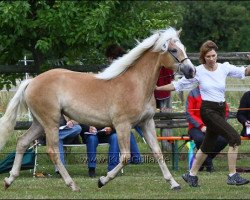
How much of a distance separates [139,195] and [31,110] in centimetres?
208

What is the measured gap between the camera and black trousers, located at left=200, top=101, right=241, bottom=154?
33.3 ft

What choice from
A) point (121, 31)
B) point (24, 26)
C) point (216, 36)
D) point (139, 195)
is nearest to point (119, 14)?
point (121, 31)

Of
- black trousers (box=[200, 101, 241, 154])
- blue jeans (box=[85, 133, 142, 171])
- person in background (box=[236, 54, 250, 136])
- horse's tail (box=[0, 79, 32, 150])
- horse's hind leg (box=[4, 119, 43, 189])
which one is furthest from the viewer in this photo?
person in background (box=[236, 54, 250, 136])

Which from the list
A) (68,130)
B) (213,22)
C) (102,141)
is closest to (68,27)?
(68,130)

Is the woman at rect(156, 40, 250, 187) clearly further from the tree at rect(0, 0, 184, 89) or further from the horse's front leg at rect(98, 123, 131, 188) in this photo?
the tree at rect(0, 0, 184, 89)

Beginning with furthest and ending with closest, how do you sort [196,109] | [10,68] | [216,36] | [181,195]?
[216,36] < [10,68] < [196,109] < [181,195]

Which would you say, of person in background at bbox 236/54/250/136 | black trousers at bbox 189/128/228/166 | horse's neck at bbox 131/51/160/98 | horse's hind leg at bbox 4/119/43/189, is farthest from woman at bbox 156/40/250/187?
person in background at bbox 236/54/250/136

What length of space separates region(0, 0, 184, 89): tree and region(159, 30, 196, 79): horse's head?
124 inches

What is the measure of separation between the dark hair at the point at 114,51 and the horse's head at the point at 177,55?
2680 mm

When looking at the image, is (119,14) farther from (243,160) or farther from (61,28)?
(243,160)

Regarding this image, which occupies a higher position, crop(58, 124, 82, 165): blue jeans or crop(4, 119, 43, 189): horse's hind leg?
crop(4, 119, 43, 189): horse's hind leg

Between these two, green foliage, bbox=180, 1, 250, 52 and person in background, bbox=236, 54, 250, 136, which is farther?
green foliage, bbox=180, 1, 250, 52

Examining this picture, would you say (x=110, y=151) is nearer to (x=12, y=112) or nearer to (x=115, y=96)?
(x=12, y=112)

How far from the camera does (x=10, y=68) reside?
46.4ft
